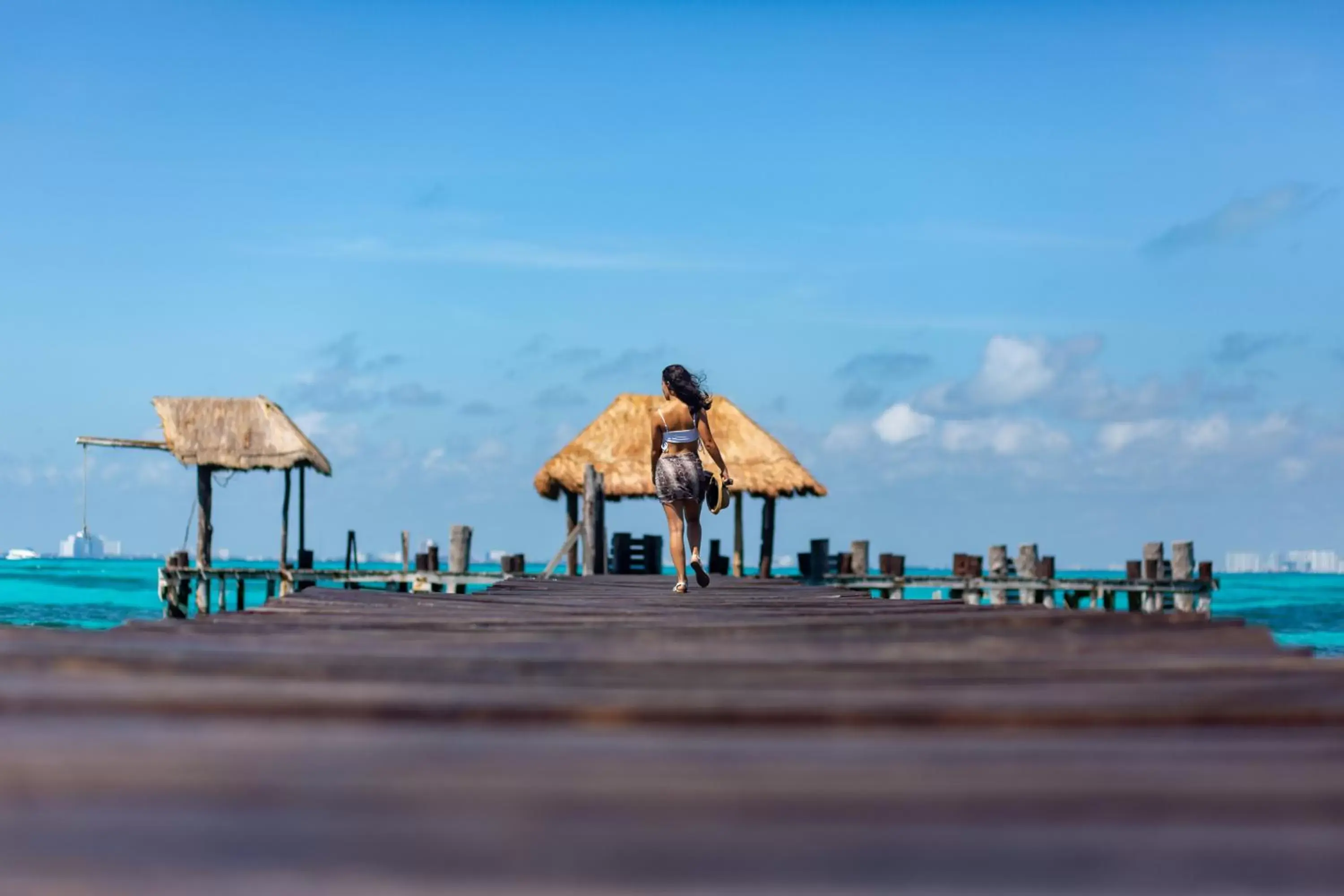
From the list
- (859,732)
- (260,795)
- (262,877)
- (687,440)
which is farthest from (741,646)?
(687,440)

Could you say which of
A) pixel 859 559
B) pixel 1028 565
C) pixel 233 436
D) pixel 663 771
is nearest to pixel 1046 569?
pixel 1028 565

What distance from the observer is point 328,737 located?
2.22m

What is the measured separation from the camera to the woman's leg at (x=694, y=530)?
9.65 meters

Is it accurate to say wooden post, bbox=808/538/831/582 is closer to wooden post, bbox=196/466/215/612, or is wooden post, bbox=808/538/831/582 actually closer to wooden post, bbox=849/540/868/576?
wooden post, bbox=849/540/868/576

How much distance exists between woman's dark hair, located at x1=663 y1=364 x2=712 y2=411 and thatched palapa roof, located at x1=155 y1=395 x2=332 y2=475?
17705mm

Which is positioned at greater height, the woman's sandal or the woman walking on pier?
the woman walking on pier

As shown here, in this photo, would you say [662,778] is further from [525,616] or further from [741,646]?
[525,616]

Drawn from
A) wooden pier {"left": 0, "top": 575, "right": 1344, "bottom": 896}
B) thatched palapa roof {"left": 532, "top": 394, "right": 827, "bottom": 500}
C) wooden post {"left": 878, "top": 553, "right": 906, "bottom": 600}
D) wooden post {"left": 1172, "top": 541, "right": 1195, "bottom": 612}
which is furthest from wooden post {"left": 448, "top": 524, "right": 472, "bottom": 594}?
wooden pier {"left": 0, "top": 575, "right": 1344, "bottom": 896}

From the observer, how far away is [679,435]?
942 cm

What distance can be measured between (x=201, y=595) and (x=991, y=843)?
81.8 feet

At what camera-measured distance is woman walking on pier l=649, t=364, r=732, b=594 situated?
928 centimetres

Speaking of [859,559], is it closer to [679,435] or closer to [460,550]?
[460,550]

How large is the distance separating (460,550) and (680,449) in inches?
615

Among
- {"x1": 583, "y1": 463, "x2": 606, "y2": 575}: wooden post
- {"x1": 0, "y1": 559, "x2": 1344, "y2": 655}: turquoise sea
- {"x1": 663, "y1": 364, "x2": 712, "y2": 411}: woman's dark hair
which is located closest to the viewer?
{"x1": 663, "y1": 364, "x2": 712, "y2": 411}: woman's dark hair
